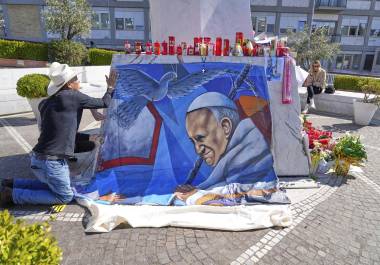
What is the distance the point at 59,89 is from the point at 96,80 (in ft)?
39.0

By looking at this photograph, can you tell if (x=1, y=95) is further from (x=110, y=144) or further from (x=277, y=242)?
(x=277, y=242)

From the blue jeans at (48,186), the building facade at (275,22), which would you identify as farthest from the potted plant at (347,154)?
the building facade at (275,22)

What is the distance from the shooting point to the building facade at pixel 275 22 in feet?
102

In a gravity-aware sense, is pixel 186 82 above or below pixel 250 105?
above

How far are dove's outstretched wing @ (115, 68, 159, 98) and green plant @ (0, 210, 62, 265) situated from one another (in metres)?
3.55

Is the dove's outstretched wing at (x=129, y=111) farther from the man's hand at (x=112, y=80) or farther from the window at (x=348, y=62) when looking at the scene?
the window at (x=348, y=62)

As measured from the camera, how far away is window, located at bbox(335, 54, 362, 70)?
37.5 m

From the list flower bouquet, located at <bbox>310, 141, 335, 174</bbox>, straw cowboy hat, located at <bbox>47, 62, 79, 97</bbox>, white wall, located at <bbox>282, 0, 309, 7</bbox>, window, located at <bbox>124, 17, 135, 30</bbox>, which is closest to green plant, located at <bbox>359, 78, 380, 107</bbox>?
flower bouquet, located at <bbox>310, 141, 335, 174</bbox>

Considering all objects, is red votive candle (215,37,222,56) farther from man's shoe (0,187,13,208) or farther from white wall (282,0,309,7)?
white wall (282,0,309,7)

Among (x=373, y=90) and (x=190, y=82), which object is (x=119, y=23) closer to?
(x=373, y=90)

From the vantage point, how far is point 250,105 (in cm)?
554

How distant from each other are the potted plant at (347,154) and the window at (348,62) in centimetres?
3651

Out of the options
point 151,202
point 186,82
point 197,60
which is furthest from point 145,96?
point 151,202

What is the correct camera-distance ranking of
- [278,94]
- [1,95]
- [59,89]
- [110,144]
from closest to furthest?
[59,89], [110,144], [278,94], [1,95]
